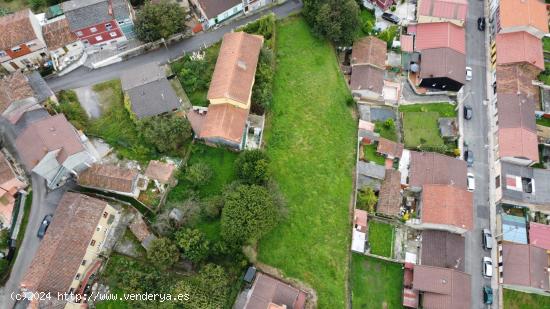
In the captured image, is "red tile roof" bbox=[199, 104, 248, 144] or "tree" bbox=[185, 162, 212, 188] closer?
"tree" bbox=[185, 162, 212, 188]

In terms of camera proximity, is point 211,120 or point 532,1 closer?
point 211,120

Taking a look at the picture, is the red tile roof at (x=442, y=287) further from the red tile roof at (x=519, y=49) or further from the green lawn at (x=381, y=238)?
the red tile roof at (x=519, y=49)

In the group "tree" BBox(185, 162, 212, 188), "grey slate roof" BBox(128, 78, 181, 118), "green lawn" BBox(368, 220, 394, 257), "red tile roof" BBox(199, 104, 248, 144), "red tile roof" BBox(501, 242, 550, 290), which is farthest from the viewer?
"grey slate roof" BBox(128, 78, 181, 118)

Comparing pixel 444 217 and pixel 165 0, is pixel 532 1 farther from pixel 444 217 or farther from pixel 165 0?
pixel 165 0

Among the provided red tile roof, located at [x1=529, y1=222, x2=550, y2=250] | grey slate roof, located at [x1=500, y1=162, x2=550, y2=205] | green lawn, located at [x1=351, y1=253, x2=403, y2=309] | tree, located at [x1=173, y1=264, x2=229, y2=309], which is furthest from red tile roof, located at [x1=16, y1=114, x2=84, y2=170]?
red tile roof, located at [x1=529, y1=222, x2=550, y2=250]

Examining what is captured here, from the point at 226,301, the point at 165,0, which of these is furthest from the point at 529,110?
the point at 165,0

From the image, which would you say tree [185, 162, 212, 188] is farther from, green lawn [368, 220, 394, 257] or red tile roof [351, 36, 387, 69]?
red tile roof [351, 36, 387, 69]
